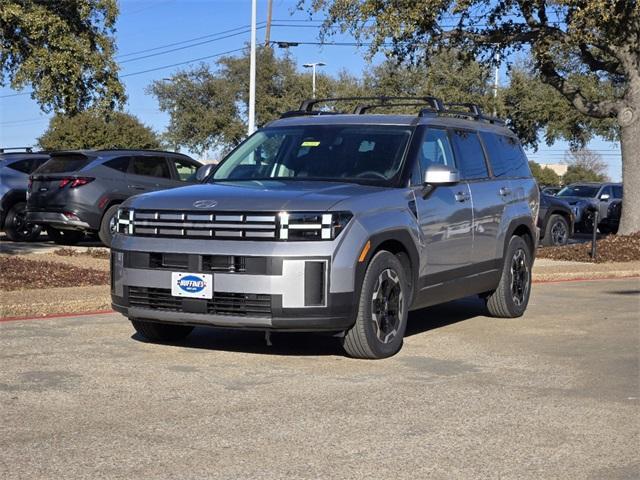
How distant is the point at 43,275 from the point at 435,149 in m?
5.73

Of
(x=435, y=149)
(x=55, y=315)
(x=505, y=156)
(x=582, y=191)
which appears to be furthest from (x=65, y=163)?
(x=582, y=191)

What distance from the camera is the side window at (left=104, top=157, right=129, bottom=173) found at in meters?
18.8

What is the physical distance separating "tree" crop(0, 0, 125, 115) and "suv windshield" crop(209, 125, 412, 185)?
14490 mm

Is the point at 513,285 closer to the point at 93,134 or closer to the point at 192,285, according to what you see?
the point at 192,285

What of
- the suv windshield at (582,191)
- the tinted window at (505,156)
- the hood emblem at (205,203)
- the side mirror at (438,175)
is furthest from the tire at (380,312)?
the suv windshield at (582,191)

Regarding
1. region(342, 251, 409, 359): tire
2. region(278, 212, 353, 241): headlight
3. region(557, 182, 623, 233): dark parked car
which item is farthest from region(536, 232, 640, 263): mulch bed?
region(278, 212, 353, 241): headlight

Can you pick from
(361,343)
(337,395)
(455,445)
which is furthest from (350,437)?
(361,343)

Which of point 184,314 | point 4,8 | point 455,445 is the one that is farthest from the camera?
point 4,8

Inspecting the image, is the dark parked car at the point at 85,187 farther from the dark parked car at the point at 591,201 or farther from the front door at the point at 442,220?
the dark parked car at the point at 591,201

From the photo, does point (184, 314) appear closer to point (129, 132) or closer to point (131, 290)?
point (131, 290)

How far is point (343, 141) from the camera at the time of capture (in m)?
9.20

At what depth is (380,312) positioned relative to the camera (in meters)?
8.27

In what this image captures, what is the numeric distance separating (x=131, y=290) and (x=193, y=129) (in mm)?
55640

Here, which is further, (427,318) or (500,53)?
(500,53)
